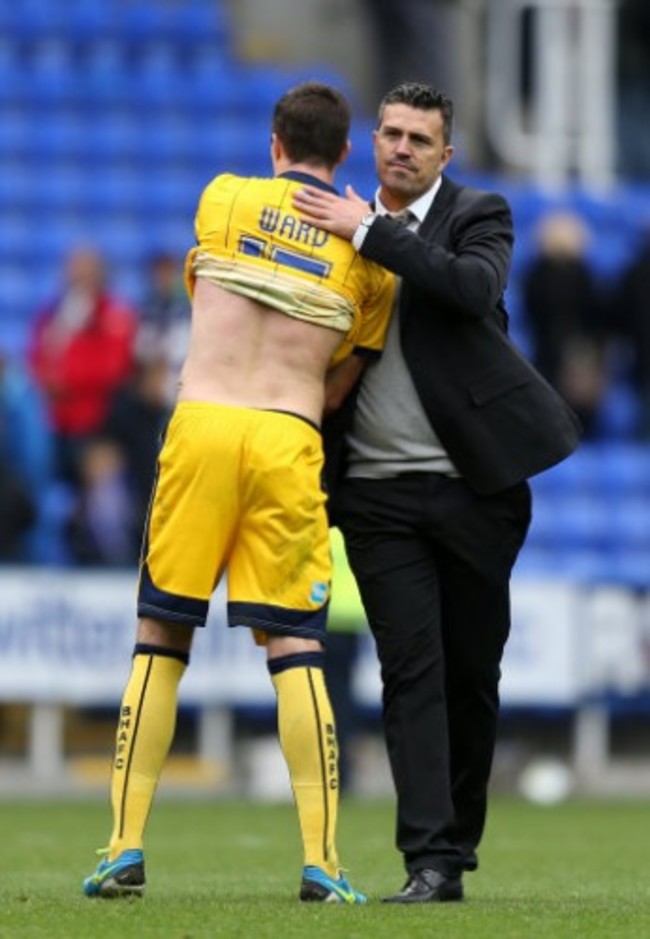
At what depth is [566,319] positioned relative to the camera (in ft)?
61.3

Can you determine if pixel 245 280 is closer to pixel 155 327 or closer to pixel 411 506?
pixel 411 506

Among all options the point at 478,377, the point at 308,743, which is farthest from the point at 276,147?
the point at 308,743

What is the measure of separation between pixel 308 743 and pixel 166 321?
10158 millimetres

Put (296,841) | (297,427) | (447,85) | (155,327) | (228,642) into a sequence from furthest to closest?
1. (447,85)
2. (155,327)
3. (228,642)
4. (296,841)
5. (297,427)

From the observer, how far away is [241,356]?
24.4 feet

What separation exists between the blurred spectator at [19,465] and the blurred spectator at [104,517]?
282mm

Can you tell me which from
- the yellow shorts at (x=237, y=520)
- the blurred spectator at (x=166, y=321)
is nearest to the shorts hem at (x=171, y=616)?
the yellow shorts at (x=237, y=520)

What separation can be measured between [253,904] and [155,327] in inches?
399

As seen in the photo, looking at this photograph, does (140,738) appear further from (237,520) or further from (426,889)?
(426,889)

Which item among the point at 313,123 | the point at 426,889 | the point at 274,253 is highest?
the point at 313,123

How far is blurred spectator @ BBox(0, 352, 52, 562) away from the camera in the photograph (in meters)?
16.5

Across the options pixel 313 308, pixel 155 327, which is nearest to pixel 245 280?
pixel 313 308

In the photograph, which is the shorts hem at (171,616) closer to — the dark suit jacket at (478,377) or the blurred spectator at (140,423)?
the dark suit jacket at (478,377)

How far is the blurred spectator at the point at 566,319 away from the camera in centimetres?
1864
